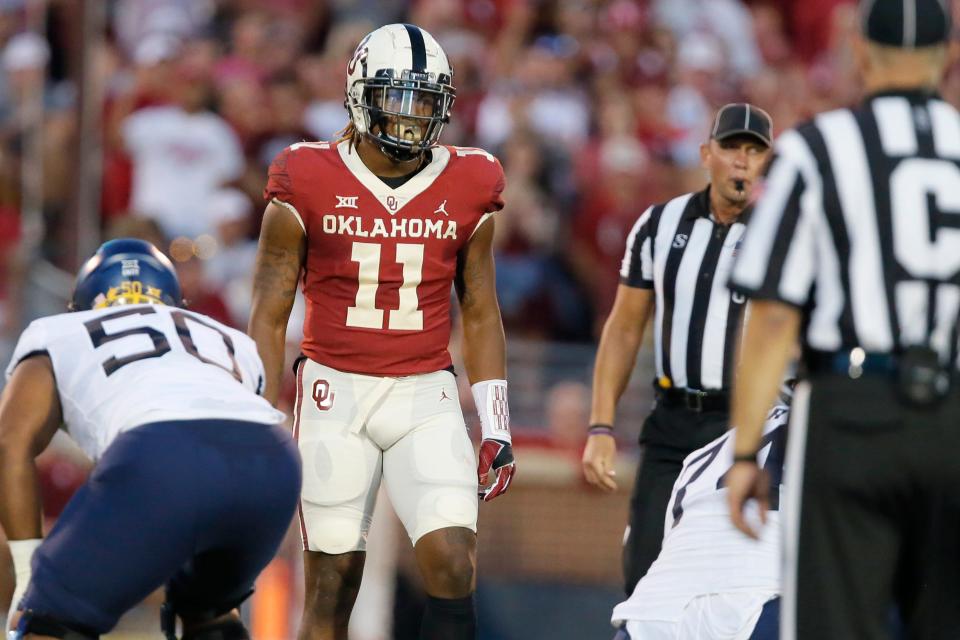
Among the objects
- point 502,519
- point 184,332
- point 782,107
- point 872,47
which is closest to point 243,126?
point 502,519

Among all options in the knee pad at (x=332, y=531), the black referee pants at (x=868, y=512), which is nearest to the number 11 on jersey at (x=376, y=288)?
the knee pad at (x=332, y=531)

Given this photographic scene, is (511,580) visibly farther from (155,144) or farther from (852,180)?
(852,180)

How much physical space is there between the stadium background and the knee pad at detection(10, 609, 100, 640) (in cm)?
444

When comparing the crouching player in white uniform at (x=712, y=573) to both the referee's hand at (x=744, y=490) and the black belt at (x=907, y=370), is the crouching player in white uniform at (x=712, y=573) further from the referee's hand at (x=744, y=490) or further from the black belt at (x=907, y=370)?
the black belt at (x=907, y=370)

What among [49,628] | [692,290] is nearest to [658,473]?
[692,290]

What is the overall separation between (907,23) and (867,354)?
0.72 metres

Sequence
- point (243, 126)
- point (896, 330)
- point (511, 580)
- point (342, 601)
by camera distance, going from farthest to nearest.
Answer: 1. point (243, 126)
2. point (511, 580)
3. point (342, 601)
4. point (896, 330)

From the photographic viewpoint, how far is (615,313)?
6.04m

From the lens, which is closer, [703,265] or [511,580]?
[703,265]

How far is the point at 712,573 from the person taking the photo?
14.3 feet

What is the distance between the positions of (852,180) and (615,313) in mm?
2735

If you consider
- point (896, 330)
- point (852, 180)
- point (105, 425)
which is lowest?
point (105, 425)

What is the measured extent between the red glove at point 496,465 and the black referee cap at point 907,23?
218 cm

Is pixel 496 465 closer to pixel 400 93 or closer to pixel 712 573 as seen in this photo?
pixel 712 573
